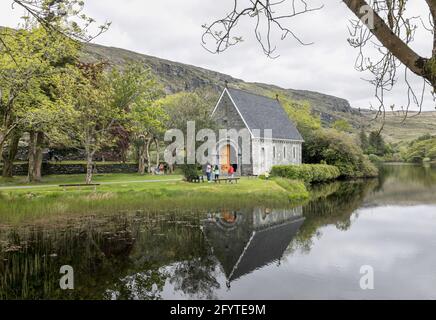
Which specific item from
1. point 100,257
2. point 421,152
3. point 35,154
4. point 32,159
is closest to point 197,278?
point 100,257

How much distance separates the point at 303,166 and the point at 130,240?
28639 mm

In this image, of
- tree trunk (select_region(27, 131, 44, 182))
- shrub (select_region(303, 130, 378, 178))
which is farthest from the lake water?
shrub (select_region(303, 130, 378, 178))

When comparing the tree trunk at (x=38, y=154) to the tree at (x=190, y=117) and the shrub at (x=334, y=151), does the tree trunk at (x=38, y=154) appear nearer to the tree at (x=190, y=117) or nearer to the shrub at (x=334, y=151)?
the tree at (x=190, y=117)

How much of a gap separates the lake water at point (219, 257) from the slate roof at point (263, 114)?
2001cm

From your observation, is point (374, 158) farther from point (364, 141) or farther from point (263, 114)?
point (263, 114)

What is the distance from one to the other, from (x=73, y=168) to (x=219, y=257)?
104 feet

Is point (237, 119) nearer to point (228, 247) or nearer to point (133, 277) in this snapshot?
point (228, 247)

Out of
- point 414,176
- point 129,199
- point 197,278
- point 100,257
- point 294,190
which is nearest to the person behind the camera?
point 197,278

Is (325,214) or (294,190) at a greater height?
(294,190)

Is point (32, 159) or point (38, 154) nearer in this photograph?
point (32, 159)

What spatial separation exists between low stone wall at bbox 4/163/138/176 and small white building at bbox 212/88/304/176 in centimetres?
1254

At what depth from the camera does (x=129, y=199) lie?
2103cm

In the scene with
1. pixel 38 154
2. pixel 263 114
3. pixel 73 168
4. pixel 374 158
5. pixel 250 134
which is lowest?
pixel 73 168

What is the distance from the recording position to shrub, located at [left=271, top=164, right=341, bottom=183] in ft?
119
